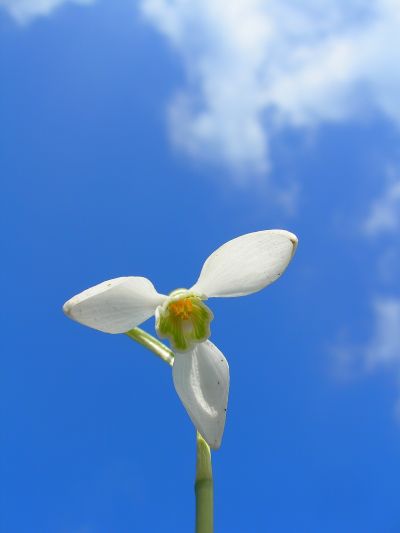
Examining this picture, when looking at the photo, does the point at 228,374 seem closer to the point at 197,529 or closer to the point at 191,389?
the point at 191,389

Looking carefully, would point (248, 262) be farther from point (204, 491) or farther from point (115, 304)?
point (204, 491)

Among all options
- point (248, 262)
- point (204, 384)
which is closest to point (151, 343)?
point (204, 384)

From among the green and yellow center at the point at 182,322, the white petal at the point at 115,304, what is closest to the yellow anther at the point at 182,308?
the green and yellow center at the point at 182,322

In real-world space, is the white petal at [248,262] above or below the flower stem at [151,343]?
above

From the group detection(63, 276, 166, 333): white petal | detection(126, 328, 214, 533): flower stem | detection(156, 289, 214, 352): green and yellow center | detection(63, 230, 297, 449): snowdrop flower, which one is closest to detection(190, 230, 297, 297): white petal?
detection(63, 230, 297, 449): snowdrop flower

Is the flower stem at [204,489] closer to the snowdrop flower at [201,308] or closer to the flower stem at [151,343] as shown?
the snowdrop flower at [201,308]

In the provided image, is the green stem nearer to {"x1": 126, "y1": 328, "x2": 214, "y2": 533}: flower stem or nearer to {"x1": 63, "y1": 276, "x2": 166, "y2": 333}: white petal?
{"x1": 126, "y1": 328, "x2": 214, "y2": 533}: flower stem
